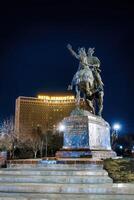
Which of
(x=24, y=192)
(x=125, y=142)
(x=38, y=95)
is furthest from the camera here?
(x=38, y=95)

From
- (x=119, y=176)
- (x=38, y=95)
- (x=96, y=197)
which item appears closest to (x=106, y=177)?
(x=119, y=176)

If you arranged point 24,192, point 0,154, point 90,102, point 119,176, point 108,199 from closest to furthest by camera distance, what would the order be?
point 108,199, point 24,192, point 119,176, point 0,154, point 90,102

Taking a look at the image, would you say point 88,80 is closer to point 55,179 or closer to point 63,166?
point 63,166

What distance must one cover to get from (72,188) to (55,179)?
102cm

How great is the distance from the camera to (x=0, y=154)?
14008 millimetres

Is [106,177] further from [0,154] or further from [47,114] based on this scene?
[47,114]

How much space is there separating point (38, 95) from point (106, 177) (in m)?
105

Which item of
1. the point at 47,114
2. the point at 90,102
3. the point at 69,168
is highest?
the point at 47,114

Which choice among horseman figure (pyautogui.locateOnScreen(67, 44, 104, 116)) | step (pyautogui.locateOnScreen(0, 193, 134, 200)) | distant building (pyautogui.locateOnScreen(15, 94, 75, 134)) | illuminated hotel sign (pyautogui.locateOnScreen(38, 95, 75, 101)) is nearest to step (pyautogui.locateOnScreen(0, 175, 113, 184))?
step (pyautogui.locateOnScreen(0, 193, 134, 200))

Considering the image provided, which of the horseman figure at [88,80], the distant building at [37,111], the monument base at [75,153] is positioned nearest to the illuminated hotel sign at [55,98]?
the distant building at [37,111]

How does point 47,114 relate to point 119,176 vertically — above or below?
above

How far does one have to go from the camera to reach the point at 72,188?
862 centimetres

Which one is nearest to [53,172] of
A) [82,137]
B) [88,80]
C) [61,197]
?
[61,197]

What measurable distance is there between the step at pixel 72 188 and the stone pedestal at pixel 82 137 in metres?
4.38
